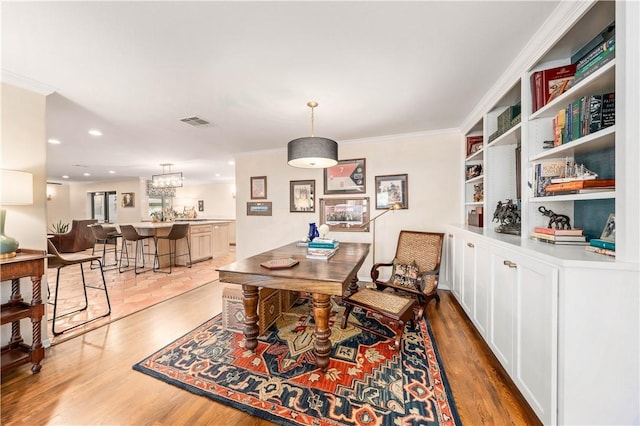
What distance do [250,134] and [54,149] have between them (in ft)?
12.4

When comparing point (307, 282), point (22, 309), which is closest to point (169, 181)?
point (22, 309)

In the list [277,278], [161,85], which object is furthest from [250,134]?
[277,278]

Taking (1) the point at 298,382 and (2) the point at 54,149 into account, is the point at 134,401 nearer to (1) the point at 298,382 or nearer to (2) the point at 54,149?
(1) the point at 298,382

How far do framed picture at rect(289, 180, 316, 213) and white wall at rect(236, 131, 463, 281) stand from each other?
0.26 feet

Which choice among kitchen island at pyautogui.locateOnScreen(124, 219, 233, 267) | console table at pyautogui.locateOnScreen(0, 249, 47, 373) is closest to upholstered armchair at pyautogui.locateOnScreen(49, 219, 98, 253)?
kitchen island at pyautogui.locateOnScreen(124, 219, 233, 267)

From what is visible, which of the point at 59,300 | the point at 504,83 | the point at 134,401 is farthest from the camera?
the point at 59,300

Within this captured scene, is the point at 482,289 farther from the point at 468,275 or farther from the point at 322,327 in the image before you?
the point at 322,327

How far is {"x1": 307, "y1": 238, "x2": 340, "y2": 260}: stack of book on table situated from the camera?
7.77ft

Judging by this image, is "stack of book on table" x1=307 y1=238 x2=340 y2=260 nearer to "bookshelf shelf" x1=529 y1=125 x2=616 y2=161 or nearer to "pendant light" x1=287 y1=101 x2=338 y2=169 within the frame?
"pendant light" x1=287 y1=101 x2=338 y2=169

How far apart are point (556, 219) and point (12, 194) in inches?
153

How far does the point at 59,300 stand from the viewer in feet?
10.8

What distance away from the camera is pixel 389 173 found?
12.8 feet

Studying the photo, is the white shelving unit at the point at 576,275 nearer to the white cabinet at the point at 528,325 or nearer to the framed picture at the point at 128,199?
the white cabinet at the point at 528,325

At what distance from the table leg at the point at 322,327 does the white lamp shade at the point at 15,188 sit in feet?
7.51
